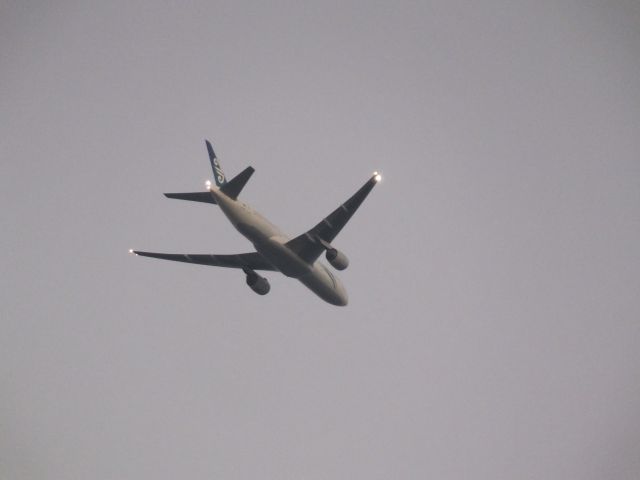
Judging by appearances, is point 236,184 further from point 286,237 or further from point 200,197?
point 286,237

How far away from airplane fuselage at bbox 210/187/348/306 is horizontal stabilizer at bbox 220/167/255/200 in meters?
0.20

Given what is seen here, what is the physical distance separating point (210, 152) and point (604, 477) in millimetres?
156598

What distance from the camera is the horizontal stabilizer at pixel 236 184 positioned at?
20125 mm

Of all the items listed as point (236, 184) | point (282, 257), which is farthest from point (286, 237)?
point (236, 184)

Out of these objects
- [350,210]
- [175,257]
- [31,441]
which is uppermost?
[350,210]

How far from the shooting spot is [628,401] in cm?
16462

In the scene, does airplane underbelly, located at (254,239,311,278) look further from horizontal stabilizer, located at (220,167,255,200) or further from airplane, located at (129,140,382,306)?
horizontal stabilizer, located at (220,167,255,200)

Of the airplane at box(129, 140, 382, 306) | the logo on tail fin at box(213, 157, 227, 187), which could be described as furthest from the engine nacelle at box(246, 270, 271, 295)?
the logo on tail fin at box(213, 157, 227, 187)

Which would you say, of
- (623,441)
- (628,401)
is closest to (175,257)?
(623,441)

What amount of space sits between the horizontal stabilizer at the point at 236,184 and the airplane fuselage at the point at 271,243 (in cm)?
20

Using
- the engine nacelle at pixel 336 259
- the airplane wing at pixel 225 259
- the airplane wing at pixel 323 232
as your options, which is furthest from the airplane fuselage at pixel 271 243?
the airplane wing at pixel 225 259

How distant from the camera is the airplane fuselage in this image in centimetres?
2148

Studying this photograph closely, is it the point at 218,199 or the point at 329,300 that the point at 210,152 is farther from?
the point at 329,300

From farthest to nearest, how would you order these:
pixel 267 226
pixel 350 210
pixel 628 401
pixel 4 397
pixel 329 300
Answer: pixel 628 401 → pixel 4 397 → pixel 329 300 → pixel 267 226 → pixel 350 210
